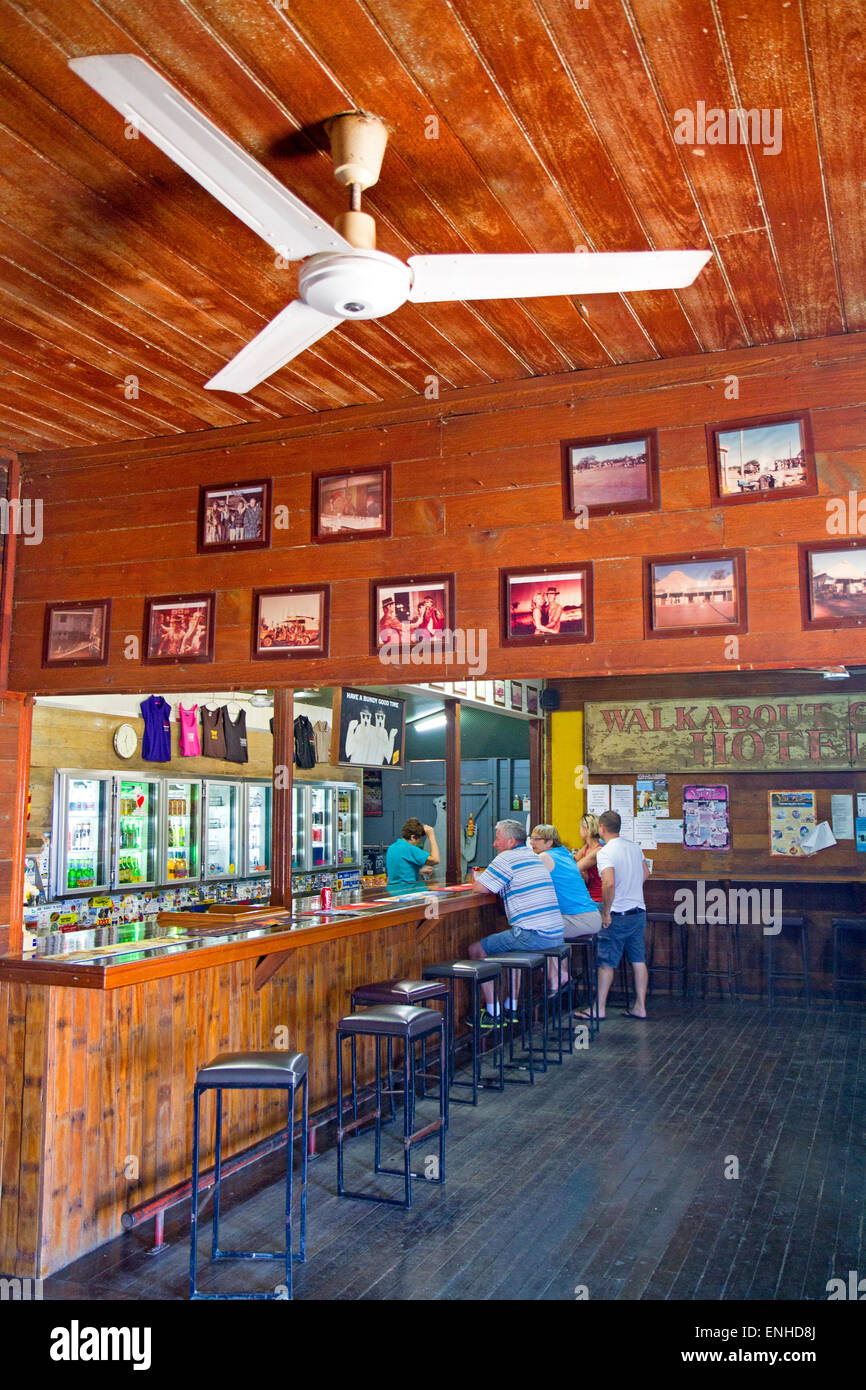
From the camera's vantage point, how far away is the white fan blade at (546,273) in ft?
7.59

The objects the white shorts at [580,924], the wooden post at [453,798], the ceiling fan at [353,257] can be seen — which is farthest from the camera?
the wooden post at [453,798]

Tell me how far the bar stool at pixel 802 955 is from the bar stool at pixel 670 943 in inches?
27.6

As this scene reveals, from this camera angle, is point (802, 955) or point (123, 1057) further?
point (802, 955)

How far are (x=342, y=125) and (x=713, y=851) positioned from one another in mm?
7775

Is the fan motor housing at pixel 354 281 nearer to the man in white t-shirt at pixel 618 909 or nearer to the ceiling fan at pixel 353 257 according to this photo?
the ceiling fan at pixel 353 257

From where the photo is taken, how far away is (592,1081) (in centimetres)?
598

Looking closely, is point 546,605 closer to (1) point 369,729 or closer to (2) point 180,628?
(2) point 180,628

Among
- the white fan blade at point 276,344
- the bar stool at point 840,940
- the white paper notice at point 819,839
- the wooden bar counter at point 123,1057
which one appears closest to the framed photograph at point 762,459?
the white fan blade at point 276,344

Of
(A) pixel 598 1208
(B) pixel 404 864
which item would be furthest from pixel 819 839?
(A) pixel 598 1208

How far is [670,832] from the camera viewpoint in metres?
9.28

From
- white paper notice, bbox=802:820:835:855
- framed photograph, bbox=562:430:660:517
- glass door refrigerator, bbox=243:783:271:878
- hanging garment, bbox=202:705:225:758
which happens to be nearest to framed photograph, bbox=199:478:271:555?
framed photograph, bbox=562:430:660:517

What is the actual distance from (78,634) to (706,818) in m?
6.33

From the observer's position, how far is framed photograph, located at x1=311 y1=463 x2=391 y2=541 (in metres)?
4.21
